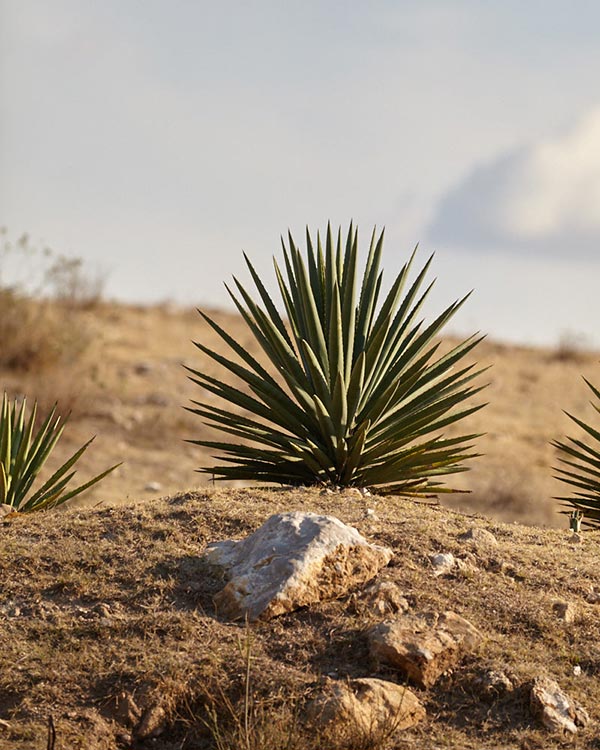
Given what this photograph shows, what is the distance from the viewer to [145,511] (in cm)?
636

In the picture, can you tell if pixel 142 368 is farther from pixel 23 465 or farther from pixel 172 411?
pixel 23 465

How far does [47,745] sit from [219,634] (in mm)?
987

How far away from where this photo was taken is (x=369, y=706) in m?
4.66

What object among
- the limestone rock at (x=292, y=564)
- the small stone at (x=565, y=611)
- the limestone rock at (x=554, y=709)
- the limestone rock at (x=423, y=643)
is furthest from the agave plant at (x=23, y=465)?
the limestone rock at (x=554, y=709)

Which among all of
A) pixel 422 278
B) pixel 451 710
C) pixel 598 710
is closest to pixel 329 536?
pixel 451 710

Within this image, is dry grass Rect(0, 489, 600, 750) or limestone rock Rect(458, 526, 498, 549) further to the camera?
limestone rock Rect(458, 526, 498, 549)

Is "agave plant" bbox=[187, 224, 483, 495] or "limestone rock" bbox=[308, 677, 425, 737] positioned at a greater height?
"agave plant" bbox=[187, 224, 483, 495]

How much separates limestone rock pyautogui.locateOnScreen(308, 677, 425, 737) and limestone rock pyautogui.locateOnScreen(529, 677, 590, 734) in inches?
20.9

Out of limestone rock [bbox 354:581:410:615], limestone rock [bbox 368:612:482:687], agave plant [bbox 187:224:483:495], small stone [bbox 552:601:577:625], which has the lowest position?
limestone rock [bbox 368:612:482:687]

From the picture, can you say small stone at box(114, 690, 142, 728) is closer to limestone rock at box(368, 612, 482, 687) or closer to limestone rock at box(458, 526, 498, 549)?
limestone rock at box(368, 612, 482, 687)

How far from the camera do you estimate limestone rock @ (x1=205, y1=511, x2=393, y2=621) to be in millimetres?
5215

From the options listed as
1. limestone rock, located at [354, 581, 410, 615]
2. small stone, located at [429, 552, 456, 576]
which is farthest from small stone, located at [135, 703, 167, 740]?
small stone, located at [429, 552, 456, 576]

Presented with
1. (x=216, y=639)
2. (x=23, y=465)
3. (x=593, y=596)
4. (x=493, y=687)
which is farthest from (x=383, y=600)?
(x=23, y=465)

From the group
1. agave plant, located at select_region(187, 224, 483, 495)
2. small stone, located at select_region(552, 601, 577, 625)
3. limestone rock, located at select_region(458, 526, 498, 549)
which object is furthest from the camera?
agave plant, located at select_region(187, 224, 483, 495)
